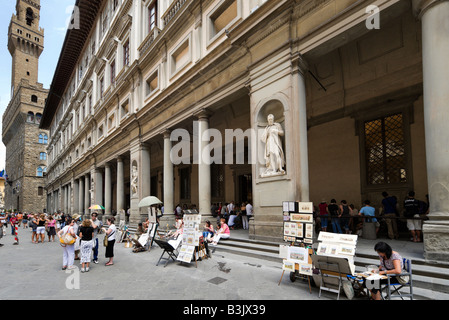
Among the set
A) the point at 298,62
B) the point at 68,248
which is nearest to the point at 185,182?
the point at 68,248

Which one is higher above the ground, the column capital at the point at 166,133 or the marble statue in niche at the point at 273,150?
the column capital at the point at 166,133

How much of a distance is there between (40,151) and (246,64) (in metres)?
70.7

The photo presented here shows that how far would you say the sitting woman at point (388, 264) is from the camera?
4.60m

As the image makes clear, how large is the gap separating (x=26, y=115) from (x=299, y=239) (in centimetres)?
7612

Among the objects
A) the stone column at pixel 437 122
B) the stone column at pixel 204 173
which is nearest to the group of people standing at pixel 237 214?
the stone column at pixel 204 173

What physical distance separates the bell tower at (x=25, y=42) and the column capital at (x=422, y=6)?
266 ft

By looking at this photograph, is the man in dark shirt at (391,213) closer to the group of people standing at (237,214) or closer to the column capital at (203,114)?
the group of people standing at (237,214)

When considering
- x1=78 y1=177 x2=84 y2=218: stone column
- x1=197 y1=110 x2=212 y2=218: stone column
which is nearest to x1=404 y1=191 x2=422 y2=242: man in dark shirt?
x1=197 y1=110 x2=212 y2=218: stone column

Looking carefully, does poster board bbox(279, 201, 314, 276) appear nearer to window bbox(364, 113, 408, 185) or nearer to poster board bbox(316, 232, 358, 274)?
poster board bbox(316, 232, 358, 274)

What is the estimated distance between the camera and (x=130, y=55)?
20.8 m

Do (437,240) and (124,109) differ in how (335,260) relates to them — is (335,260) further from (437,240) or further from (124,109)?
(124,109)

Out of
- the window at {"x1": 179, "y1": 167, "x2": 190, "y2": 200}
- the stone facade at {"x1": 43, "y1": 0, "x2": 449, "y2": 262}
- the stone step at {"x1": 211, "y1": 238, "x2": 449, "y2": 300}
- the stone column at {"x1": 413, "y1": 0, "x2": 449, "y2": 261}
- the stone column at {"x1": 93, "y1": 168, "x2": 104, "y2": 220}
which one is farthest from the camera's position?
the stone column at {"x1": 93, "y1": 168, "x2": 104, "y2": 220}

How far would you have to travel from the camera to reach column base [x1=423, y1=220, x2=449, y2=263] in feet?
17.4

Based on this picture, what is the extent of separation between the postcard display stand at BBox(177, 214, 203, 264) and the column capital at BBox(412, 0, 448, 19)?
7.54 meters
